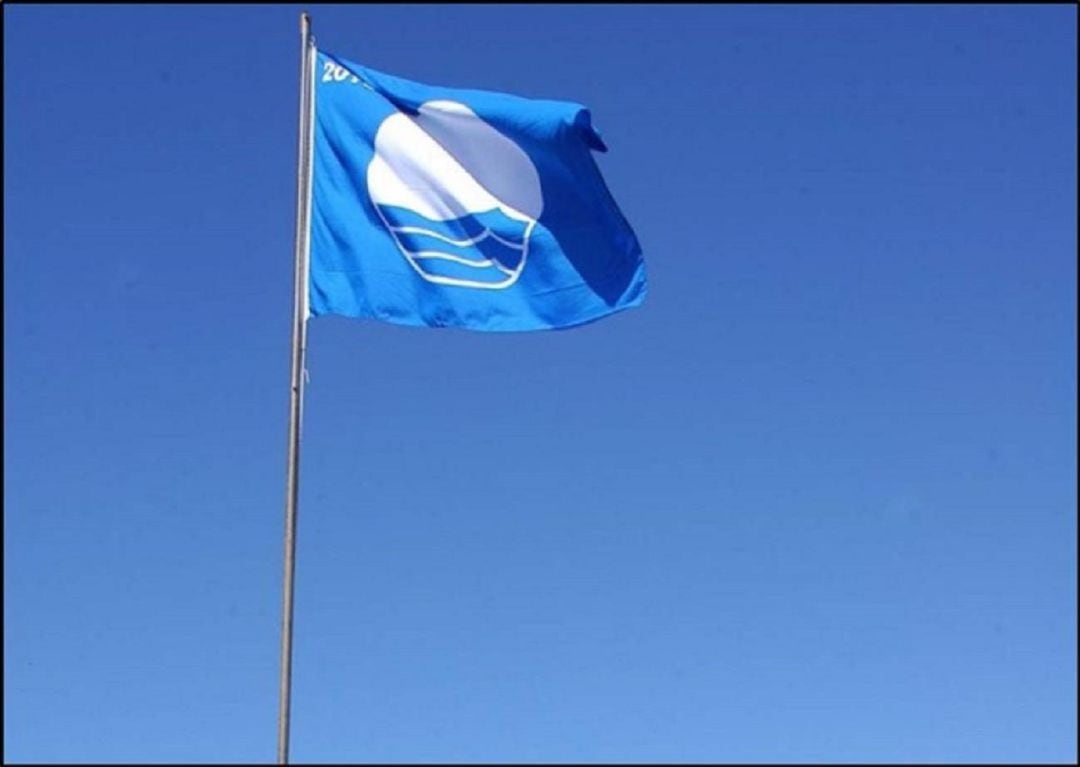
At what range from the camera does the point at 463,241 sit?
2119cm

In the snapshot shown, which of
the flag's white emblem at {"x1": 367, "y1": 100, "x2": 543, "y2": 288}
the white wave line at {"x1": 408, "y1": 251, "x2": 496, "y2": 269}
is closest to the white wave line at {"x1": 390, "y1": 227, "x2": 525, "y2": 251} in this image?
the flag's white emblem at {"x1": 367, "y1": 100, "x2": 543, "y2": 288}

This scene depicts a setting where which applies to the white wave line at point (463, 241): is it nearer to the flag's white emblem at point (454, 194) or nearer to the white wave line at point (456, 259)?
the flag's white emblem at point (454, 194)

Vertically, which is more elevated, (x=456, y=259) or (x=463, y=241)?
(x=463, y=241)

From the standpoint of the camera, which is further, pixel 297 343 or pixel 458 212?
pixel 458 212

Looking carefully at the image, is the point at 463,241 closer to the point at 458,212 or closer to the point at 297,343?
the point at 458,212

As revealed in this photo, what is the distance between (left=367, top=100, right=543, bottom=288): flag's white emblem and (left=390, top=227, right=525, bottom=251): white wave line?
0.4 inches

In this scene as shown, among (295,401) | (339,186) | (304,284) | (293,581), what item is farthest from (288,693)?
(339,186)

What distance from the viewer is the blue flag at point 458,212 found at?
806 inches

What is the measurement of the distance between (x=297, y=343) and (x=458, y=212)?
3188 millimetres

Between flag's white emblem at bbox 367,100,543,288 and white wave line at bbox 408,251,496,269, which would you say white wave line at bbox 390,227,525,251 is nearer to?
flag's white emblem at bbox 367,100,543,288

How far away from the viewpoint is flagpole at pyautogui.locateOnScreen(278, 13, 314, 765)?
686 inches

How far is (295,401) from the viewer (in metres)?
18.5

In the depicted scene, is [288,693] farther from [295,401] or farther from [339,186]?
[339,186]

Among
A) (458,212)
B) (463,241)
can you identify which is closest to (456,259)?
(463,241)
